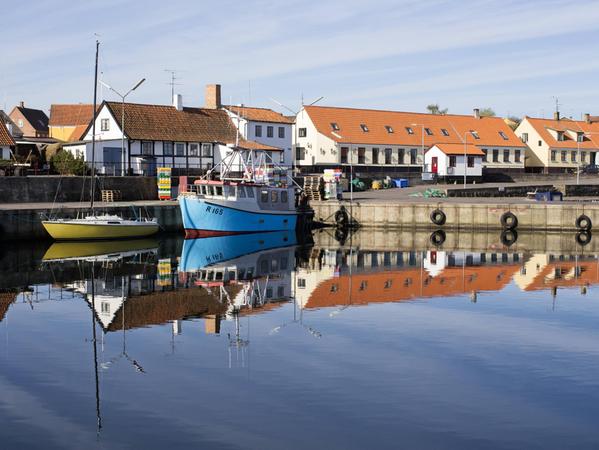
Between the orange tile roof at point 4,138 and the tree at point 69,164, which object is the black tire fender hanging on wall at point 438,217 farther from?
the orange tile roof at point 4,138

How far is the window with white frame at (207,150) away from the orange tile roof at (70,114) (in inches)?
1313

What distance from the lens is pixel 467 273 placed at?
1329 inches

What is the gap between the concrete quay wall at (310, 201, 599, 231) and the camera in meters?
49.1

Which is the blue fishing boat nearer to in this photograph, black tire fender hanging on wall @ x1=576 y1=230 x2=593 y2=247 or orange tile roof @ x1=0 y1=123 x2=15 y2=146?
orange tile roof @ x1=0 y1=123 x2=15 y2=146

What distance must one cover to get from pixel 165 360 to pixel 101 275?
14439 mm

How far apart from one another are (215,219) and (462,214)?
52.1 feet

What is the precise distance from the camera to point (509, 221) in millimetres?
50219

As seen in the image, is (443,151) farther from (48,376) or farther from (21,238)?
(48,376)

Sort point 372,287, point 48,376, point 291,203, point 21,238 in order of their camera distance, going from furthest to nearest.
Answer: point 291,203, point 21,238, point 372,287, point 48,376

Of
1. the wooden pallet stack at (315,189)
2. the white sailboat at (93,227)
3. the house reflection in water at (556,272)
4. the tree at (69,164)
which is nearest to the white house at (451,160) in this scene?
the wooden pallet stack at (315,189)

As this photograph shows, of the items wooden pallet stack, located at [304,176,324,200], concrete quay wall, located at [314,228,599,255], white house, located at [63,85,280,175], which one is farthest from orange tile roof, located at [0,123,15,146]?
concrete quay wall, located at [314,228,599,255]

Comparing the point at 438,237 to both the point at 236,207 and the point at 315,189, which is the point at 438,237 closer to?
the point at 315,189

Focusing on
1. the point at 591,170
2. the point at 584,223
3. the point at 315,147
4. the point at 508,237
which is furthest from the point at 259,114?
the point at 591,170

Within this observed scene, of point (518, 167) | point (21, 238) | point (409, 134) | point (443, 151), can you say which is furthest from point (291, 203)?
point (518, 167)
